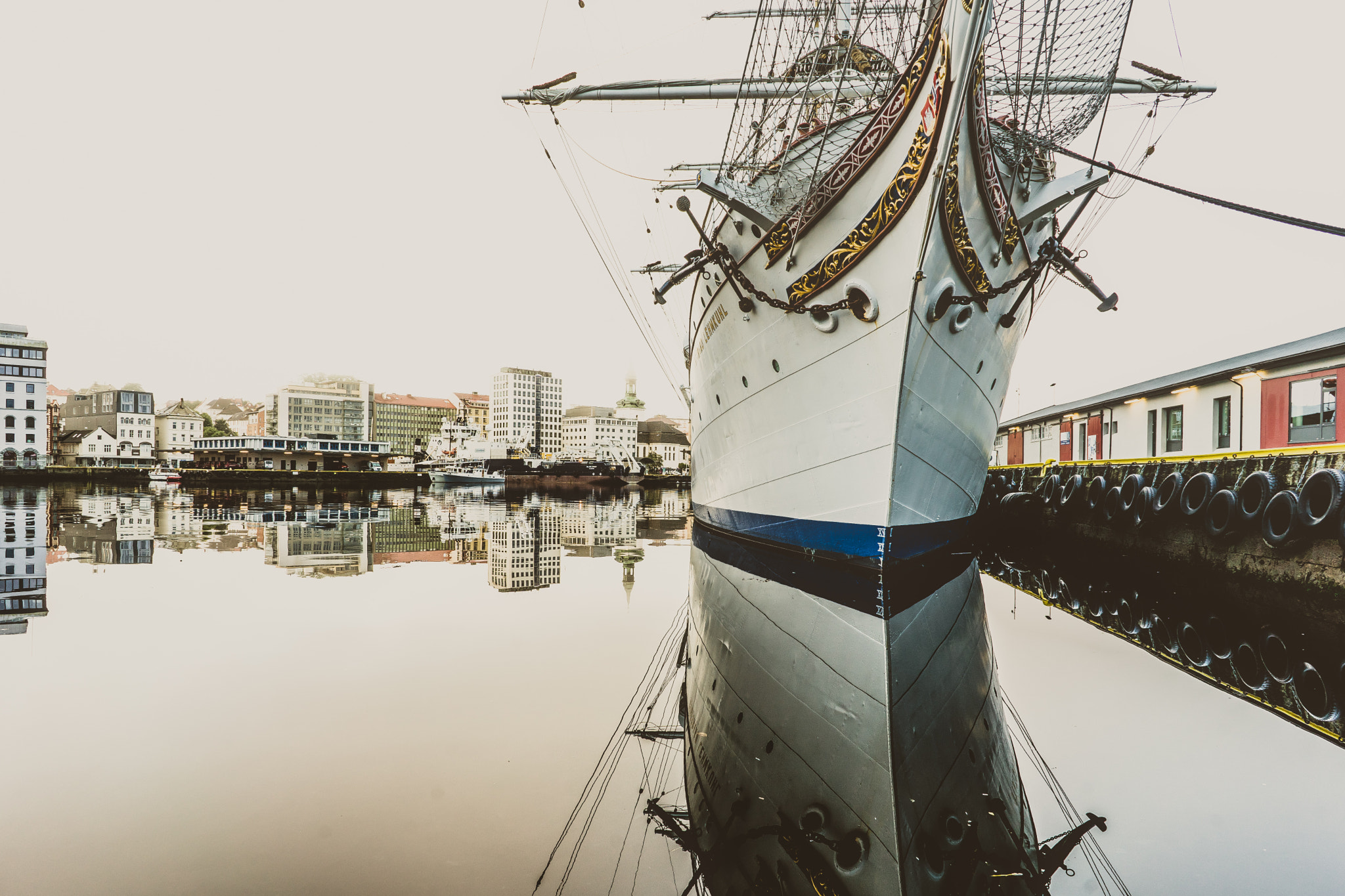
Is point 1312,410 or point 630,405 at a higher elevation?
point 630,405

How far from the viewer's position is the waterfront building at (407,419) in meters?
109

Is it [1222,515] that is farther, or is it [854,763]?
[1222,515]

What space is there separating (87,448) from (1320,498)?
305 feet

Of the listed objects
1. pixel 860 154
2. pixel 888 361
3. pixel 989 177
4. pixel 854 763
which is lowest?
pixel 854 763

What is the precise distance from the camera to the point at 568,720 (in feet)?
11.7

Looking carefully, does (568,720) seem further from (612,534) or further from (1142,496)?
(612,534)

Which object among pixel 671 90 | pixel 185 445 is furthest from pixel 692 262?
pixel 185 445

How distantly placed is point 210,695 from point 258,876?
2.32m

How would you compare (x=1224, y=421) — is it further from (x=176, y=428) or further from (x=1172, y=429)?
(x=176, y=428)

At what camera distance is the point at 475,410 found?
12106cm

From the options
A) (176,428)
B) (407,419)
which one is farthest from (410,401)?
(176,428)

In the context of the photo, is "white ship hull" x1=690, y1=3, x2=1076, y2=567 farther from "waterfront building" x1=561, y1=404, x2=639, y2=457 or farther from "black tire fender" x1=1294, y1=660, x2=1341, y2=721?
"waterfront building" x1=561, y1=404, x2=639, y2=457

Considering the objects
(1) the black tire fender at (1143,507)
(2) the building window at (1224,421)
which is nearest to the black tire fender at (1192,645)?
(1) the black tire fender at (1143,507)

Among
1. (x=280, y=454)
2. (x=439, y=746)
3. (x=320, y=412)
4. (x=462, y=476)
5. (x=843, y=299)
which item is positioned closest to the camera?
(x=439, y=746)
